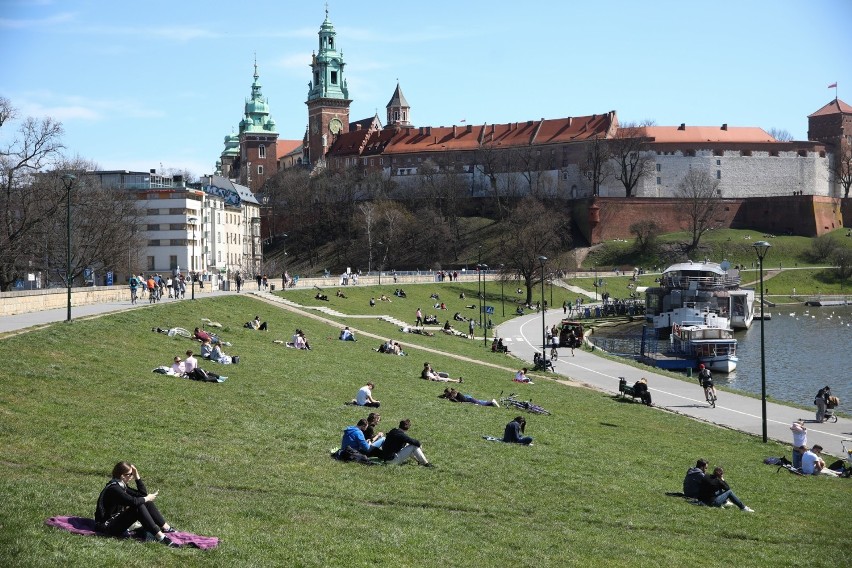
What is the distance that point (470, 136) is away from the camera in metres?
160

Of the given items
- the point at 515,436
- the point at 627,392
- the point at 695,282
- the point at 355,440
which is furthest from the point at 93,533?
the point at 695,282

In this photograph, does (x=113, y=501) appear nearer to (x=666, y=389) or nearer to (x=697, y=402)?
(x=697, y=402)

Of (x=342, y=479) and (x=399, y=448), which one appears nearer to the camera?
(x=342, y=479)

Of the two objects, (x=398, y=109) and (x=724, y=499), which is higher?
(x=398, y=109)

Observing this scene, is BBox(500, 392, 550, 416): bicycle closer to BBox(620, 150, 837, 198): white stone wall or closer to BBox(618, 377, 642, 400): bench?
BBox(618, 377, 642, 400): bench

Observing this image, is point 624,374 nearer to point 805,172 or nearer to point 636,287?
point 636,287

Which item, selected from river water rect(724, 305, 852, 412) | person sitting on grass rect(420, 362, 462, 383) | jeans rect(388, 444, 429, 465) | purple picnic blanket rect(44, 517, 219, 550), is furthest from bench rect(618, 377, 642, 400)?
purple picnic blanket rect(44, 517, 219, 550)

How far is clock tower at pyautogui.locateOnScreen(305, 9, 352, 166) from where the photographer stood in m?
180

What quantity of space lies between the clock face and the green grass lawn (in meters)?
153

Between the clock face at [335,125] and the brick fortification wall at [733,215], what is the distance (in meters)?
59.4

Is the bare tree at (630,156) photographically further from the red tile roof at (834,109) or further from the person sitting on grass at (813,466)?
the person sitting on grass at (813,466)

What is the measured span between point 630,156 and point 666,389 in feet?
338

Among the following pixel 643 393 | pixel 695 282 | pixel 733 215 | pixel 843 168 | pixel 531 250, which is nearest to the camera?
pixel 643 393

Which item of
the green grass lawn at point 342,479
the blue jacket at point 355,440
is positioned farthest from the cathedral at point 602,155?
the blue jacket at point 355,440
